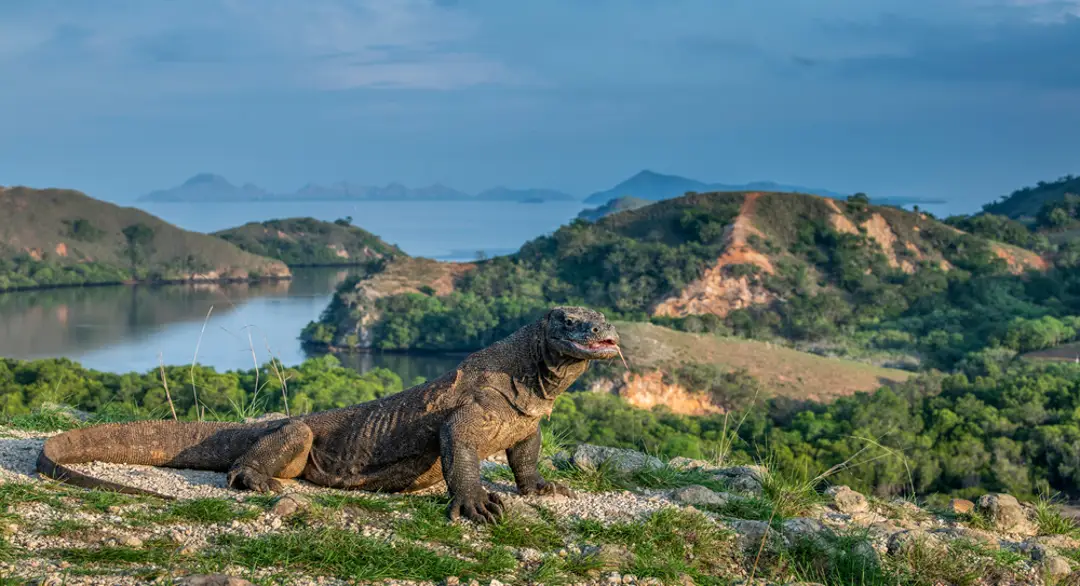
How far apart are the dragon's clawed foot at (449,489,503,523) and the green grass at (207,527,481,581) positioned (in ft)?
2.30

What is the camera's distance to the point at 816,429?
26.9m

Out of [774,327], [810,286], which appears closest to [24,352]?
[774,327]

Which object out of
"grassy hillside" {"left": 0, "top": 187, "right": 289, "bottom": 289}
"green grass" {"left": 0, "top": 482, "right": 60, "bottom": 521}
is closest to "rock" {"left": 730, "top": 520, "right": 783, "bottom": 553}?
"green grass" {"left": 0, "top": 482, "right": 60, "bottom": 521}

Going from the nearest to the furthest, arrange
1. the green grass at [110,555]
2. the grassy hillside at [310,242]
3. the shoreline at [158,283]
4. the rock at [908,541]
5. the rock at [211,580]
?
the rock at [211,580]
the green grass at [110,555]
the rock at [908,541]
the shoreline at [158,283]
the grassy hillside at [310,242]

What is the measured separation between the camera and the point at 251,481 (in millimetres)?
7000

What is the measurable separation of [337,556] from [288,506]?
0.78 metres

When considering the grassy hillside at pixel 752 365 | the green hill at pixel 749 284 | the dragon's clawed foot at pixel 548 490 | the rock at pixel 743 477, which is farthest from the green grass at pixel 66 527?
the green hill at pixel 749 284

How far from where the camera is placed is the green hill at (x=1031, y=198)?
98438 mm

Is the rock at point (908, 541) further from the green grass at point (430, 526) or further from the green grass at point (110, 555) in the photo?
the green grass at point (110, 555)

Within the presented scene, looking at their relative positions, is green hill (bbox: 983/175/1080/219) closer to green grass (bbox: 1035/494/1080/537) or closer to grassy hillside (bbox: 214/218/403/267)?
grassy hillside (bbox: 214/218/403/267)

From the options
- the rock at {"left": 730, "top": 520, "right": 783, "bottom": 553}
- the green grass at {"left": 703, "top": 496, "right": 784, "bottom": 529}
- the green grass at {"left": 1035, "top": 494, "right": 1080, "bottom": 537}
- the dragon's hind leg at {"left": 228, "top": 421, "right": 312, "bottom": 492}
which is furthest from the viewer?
the green grass at {"left": 1035, "top": 494, "right": 1080, "bottom": 537}

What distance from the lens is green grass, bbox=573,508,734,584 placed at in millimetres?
6246

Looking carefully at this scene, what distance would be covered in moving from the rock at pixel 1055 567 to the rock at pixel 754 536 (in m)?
1.62

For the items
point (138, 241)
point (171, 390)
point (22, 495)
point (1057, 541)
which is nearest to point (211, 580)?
point (22, 495)
